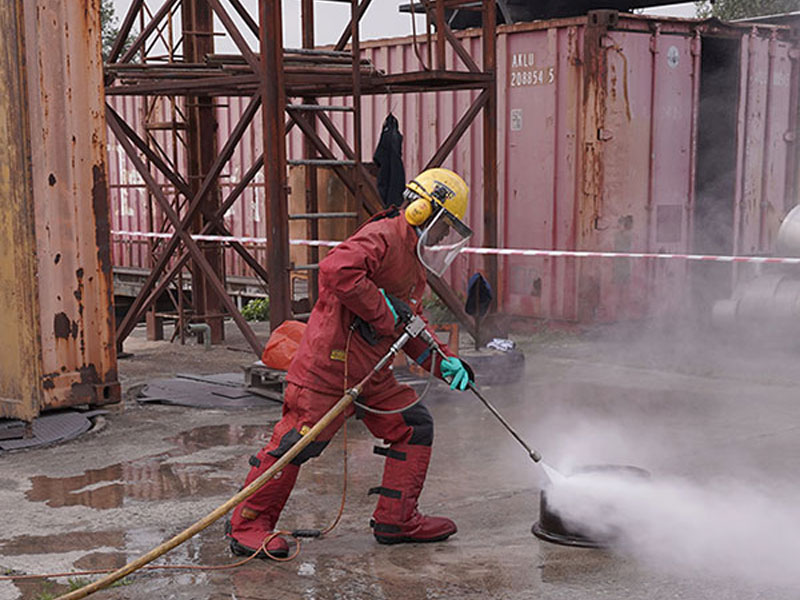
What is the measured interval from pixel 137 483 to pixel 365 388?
1904mm

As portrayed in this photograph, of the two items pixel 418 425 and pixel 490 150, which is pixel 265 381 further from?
pixel 418 425

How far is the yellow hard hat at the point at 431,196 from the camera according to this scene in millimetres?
4613

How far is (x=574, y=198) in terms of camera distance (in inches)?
425

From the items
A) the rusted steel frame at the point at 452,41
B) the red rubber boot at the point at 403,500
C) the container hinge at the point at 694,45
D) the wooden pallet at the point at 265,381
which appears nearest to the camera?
the red rubber boot at the point at 403,500

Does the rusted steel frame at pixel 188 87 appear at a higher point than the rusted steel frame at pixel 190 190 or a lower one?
higher

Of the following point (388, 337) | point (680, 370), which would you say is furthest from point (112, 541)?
point (680, 370)

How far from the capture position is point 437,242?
4.73 meters

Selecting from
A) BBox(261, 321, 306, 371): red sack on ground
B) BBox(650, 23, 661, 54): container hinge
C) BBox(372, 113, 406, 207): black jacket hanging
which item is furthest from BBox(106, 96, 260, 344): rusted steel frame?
BBox(650, 23, 661, 54): container hinge

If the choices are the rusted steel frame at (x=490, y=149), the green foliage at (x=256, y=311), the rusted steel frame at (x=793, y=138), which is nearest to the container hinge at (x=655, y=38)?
the rusted steel frame at (x=793, y=138)

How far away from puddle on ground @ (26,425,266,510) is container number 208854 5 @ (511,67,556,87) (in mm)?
5963

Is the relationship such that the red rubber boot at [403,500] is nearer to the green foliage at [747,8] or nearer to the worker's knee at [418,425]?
the worker's knee at [418,425]

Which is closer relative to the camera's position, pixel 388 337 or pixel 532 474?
pixel 388 337

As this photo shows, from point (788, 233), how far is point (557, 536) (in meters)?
6.01

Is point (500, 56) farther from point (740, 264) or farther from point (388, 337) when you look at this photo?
point (388, 337)
